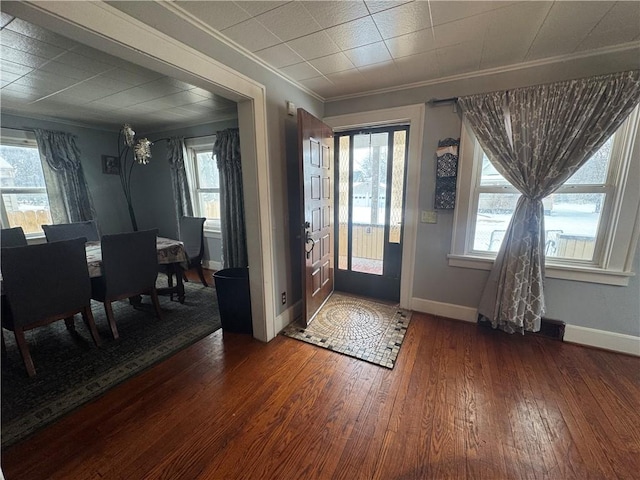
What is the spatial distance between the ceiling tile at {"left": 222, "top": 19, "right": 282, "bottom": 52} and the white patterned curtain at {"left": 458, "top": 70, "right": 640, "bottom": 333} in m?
1.64

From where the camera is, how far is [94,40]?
116 cm

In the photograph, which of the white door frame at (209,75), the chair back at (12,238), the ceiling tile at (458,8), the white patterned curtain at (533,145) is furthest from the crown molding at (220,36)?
the chair back at (12,238)

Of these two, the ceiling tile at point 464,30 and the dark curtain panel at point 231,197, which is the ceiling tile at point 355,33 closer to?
the ceiling tile at point 464,30

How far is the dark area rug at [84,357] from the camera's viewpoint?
1563 mm

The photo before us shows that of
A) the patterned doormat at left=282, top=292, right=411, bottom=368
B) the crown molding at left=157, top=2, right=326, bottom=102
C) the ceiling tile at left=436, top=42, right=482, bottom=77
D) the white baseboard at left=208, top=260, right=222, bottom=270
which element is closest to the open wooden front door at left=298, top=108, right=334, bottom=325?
the patterned doormat at left=282, top=292, right=411, bottom=368

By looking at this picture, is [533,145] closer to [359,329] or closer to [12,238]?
[359,329]

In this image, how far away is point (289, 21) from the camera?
1.48 m

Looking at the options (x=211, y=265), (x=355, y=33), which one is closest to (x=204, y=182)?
(x=211, y=265)

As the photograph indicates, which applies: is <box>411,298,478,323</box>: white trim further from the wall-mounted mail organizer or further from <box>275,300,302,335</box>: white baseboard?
<box>275,300,302,335</box>: white baseboard

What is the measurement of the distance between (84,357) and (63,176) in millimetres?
2969

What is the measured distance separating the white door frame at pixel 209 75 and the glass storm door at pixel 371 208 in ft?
3.78

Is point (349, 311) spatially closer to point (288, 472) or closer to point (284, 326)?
point (284, 326)

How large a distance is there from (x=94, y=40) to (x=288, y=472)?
2169mm

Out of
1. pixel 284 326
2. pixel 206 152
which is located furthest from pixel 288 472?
pixel 206 152
